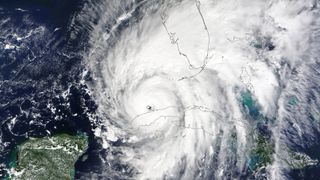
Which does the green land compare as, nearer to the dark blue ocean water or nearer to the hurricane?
the dark blue ocean water

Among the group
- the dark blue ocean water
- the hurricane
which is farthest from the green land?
the hurricane

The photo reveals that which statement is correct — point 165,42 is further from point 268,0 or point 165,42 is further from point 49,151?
point 49,151

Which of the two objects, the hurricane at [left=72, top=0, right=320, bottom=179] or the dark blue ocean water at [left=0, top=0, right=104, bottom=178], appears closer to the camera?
the hurricane at [left=72, top=0, right=320, bottom=179]

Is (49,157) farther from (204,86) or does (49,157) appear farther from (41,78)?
(204,86)

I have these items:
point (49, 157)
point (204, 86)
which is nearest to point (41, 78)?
point (49, 157)

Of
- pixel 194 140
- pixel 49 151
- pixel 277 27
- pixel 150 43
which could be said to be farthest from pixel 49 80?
pixel 277 27

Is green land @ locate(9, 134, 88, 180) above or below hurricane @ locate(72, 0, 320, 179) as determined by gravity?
below

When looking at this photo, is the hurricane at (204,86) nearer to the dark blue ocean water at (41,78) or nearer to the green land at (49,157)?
the dark blue ocean water at (41,78)
